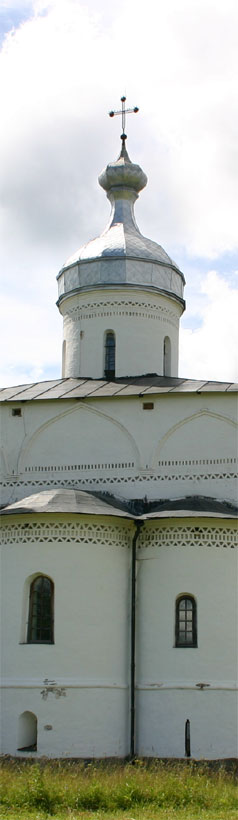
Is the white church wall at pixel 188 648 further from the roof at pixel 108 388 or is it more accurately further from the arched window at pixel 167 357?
the arched window at pixel 167 357

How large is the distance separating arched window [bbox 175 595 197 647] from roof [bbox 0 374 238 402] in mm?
3455

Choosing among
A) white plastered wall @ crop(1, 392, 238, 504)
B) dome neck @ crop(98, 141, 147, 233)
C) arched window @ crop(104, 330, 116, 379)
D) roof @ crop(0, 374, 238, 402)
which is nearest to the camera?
white plastered wall @ crop(1, 392, 238, 504)

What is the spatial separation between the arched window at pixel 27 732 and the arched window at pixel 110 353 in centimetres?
670

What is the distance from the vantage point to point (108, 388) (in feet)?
52.0

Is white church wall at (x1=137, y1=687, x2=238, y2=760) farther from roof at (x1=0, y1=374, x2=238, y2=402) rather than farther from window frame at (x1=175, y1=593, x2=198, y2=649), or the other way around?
roof at (x1=0, y1=374, x2=238, y2=402)

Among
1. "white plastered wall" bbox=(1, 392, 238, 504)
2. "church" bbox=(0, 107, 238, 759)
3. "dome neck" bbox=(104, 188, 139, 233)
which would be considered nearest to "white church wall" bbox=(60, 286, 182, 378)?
"church" bbox=(0, 107, 238, 759)

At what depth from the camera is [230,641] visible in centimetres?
1303

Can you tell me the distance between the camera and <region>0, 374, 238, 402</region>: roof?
49.8ft

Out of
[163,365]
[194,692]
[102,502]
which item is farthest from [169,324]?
[194,692]

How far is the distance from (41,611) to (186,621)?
6.88 ft

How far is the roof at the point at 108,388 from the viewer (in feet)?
49.8

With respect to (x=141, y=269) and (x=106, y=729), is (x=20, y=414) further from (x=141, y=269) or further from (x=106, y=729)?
(x=106, y=729)

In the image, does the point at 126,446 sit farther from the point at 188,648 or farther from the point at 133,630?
the point at 188,648

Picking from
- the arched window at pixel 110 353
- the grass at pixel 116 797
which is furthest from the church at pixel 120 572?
the grass at pixel 116 797
